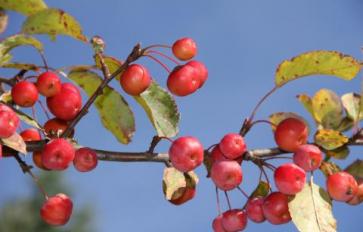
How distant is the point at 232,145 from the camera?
1.39 m

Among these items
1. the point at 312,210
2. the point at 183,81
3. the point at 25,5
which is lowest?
the point at 312,210

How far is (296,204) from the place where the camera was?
4.61 ft

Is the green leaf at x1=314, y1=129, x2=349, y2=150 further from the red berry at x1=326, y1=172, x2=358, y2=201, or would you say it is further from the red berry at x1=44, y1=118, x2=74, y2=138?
the red berry at x1=44, y1=118, x2=74, y2=138

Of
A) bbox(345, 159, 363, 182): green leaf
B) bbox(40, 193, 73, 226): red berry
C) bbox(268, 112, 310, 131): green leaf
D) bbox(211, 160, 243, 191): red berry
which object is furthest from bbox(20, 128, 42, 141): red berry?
bbox(345, 159, 363, 182): green leaf

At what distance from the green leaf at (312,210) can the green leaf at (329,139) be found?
0.11m

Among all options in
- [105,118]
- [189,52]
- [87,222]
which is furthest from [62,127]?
[87,222]

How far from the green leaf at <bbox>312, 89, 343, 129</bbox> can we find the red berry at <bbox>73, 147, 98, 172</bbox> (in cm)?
66

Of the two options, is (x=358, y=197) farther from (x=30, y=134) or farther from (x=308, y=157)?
(x=30, y=134)

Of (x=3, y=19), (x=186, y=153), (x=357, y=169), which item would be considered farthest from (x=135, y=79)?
(x=357, y=169)

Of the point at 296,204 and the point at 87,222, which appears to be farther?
the point at 87,222

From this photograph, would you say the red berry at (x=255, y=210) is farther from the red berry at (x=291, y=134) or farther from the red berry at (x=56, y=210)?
the red berry at (x=56, y=210)

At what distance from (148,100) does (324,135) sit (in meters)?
0.47

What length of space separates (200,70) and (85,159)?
0.38m

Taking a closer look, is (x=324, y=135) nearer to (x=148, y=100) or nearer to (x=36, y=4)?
(x=148, y=100)
